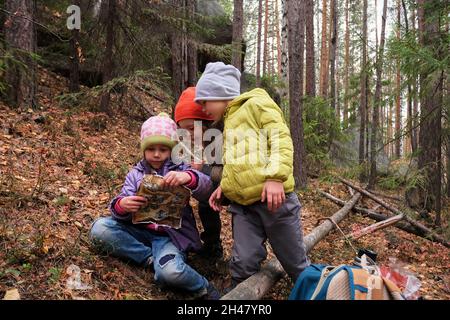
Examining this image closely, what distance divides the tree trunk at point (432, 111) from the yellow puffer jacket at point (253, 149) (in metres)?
4.04

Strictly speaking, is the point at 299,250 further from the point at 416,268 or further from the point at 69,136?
the point at 69,136

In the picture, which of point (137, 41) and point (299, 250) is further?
point (137, 41)

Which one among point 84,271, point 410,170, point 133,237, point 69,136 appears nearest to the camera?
point 84,271

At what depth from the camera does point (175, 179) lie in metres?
3.25

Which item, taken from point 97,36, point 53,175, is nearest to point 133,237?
point 53,175

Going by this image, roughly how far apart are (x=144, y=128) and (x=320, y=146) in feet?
29.4

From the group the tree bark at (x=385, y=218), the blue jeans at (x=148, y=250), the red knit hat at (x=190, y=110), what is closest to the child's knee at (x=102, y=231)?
the blue jeans at (x=148, y=250)

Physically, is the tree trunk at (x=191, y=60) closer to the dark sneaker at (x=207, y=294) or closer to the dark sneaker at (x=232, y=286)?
the dark sneaker at (x=232, y=286)

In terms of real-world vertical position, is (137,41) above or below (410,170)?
above

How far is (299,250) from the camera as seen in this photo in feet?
10.5

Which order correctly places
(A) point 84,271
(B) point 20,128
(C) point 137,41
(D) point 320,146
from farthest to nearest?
(D) point 320,146 < (C) point 137,41 < (B) point 20,128 < (A) point 84,271

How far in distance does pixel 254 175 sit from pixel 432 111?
4604mm
